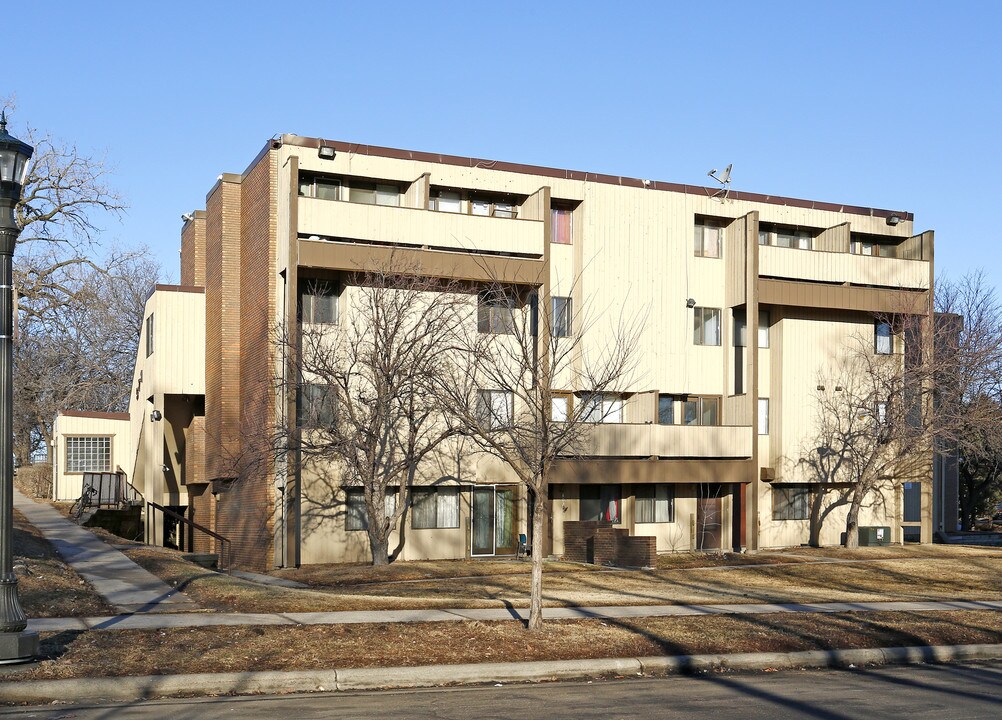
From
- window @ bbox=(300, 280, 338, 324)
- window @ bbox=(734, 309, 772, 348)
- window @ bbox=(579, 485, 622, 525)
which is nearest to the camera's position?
window @ bbox=(300, 280, 338, 324)

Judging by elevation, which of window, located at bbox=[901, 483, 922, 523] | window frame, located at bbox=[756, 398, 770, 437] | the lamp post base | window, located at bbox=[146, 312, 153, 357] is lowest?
window, located at bbox=[901, 483, 922, 523]

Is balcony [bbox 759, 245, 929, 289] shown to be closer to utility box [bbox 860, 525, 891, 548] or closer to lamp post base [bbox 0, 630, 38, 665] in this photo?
utility box [bbox 860, 525, 891, 548]

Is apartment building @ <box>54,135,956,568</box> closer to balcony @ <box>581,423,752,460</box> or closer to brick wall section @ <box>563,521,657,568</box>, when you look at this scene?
balcony @ <box>581,423,752,460</box>

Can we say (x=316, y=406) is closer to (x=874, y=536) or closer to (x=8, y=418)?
(x=8, y=418)

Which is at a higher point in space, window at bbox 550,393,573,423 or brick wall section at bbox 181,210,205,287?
brick wall section at bbox 181,210,205,287

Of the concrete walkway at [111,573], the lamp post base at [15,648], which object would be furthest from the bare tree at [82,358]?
the lamp post base at [15,648]

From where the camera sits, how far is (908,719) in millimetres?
10859

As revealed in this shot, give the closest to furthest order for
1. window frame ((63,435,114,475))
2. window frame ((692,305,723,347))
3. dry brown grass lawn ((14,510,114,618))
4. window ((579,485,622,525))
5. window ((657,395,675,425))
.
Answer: dry brown grass lawn ((14,510,114,618)) < window ((579,485,622,525)) < window ((657,395,675,425)) < window frame ((692,305,723,347)) < window frame ((63,435,114,475))

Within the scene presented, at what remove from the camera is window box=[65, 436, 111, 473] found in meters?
46.3

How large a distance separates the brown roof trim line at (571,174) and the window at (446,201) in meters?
0.90

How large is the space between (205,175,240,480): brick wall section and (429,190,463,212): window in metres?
6.14

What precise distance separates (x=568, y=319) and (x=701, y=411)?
6.34m

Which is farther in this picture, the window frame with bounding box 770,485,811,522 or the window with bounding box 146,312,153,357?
the window frame with bounding box 770,485,811,522

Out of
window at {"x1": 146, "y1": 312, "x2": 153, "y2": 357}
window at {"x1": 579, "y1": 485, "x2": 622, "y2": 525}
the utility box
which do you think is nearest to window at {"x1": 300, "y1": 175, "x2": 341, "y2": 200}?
window at {"x1": 146, "y1": 312, "x2": 153, "y2": 357}
